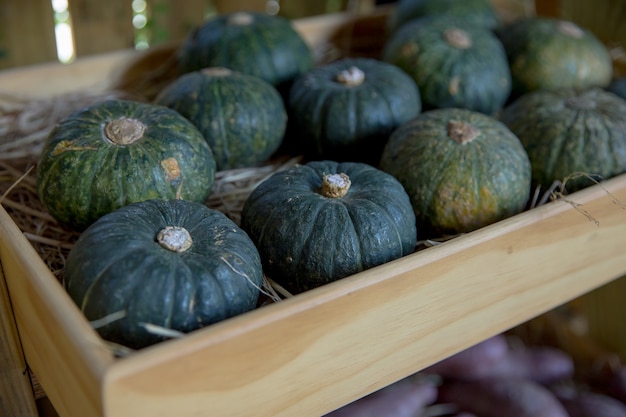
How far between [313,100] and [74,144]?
47 cm

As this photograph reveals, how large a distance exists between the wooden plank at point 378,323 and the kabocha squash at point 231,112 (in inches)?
18.7

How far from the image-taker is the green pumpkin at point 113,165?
0.97m

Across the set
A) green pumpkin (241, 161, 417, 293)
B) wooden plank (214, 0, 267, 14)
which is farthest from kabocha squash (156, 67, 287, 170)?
wooden plank (214, 0, 267, 14)

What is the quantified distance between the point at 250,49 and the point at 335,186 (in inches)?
21.8

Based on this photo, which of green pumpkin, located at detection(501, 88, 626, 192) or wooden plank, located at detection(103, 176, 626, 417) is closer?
wooden plank, located at detection(103, 176, 626, 417)

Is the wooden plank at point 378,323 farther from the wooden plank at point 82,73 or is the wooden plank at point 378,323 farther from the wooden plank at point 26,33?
the wooden plank at point 26,33

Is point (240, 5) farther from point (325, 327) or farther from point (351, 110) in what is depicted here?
point (325, 327)

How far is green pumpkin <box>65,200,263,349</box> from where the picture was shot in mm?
779

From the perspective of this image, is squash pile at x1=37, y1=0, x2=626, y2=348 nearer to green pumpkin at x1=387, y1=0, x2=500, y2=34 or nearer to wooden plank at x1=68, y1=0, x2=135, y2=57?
green pumpkin at x1=387, y1=0, x2=500, y2=34

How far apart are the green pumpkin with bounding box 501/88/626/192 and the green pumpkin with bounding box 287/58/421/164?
0.23m

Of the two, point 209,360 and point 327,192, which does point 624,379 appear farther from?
point 209,360

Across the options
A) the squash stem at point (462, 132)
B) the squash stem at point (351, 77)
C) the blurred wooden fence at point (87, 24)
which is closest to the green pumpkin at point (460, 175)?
the squash stem at point (462, 132)

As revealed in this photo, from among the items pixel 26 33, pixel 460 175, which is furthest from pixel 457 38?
pixel 26 33

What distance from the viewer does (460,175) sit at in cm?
108
